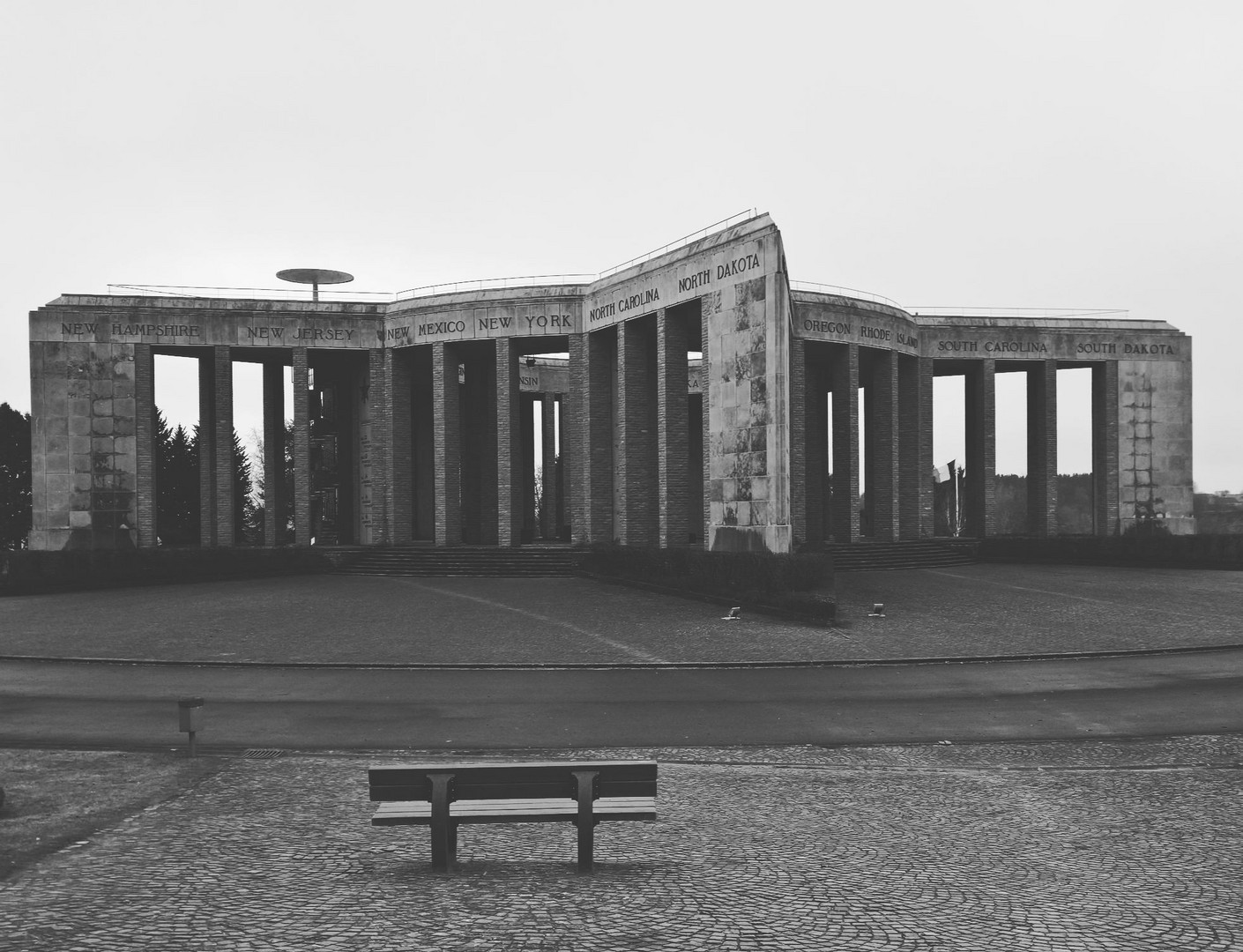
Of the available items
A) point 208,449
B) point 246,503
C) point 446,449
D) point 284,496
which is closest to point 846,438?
point 446,449

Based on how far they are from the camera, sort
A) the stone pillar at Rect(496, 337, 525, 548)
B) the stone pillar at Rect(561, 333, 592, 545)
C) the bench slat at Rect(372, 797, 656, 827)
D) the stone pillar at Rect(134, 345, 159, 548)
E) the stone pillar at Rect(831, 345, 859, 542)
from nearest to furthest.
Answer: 1. the bench slat at Rect(372, 797, 656, 827)
2. the stone pillar at Rect(561, 333, 592, 545)
3. the stone pillar at Rect(496, 337, 525, 548)
4. the stone pillar at Rect(134, 345, 159, 548)
5. the stone pillar at Rect(831, 345, 859, 542)

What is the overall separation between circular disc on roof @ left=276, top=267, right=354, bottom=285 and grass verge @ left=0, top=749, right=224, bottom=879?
37877mm

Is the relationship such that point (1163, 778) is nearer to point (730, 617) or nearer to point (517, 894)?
point (517, 894)

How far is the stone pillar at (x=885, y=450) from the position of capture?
46.5 metres

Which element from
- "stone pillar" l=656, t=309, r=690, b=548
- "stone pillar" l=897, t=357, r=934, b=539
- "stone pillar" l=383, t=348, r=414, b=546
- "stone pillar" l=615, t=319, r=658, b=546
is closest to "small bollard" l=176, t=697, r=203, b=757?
"stone pillar" l=656, t=309, r=690, b=548

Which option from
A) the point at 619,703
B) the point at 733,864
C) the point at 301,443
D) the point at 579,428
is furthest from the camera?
the point at 301,443

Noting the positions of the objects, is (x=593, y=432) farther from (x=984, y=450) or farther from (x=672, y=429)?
(x=984, y=450)

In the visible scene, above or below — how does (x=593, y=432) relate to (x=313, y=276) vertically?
below

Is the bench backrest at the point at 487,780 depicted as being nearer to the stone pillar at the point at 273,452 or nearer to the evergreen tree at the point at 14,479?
the stone pillar at the point at 273,452

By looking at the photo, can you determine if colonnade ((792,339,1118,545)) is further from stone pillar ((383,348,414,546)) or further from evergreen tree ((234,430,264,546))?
evergreen tree ((234,430,264,546))

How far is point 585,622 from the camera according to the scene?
2400cm

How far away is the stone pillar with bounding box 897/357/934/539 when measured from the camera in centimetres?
4784

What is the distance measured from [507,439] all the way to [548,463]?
21.8m

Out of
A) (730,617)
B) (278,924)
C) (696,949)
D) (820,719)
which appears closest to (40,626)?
(730,617)
